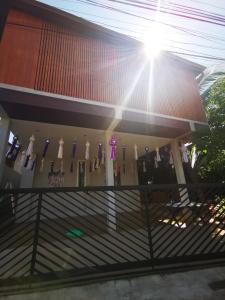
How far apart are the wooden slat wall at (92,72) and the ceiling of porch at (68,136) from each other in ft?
4.70

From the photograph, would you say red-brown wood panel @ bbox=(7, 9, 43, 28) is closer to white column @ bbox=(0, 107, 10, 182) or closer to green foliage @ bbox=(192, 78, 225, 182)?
white column @ bbox=(0, 107, 10, 182)

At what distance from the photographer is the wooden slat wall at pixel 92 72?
5242 millimetres

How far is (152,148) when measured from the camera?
30.4 ft

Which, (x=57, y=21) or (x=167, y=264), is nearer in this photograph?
(x=167, y=264)

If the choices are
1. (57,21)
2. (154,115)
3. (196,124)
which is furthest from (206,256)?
(57,21)

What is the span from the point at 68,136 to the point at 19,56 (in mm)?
3120

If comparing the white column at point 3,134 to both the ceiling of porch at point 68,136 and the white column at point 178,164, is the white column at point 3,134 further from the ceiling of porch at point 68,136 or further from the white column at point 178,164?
the white column at point 178,164

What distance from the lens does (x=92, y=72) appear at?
6.09 m

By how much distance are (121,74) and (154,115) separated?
1.89 metres

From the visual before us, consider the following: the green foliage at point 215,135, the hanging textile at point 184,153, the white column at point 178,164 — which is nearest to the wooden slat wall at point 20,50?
the hanging textile at point 184,153

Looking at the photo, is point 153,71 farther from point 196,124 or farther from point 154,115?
point 196,124

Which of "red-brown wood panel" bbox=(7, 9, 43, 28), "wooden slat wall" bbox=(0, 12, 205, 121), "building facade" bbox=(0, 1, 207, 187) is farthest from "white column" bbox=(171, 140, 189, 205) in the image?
"red-brown wood panel" bbox=(7, 9, 43, 28)

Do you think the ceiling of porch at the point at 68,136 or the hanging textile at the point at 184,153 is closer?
the ceiling of porch at the point at 68,136

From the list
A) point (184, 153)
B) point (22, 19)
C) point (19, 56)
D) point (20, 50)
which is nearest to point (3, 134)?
point (19, 56)
